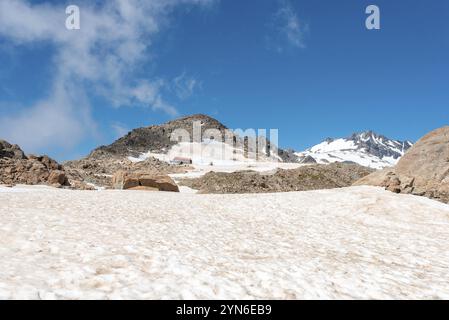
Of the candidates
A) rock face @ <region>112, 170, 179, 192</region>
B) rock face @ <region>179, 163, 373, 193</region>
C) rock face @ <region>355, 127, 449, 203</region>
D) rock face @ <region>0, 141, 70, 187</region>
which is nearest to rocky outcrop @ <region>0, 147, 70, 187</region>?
rock face @ <region>0, 141, 70, 187</region>

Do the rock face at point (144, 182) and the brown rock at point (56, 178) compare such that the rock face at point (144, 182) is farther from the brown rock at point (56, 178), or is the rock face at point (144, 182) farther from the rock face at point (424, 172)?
the rock face at point (424, 172)

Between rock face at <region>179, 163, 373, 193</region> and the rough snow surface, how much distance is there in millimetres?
22369

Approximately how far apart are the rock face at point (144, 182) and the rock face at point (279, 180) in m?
3.99

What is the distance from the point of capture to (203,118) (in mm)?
196625

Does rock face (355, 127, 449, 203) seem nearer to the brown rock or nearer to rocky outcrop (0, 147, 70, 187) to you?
the brown rock

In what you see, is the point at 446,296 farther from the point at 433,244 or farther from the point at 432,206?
the point at 432,206

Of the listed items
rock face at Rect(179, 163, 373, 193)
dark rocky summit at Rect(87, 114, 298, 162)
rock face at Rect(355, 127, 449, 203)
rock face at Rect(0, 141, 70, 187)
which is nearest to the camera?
rock face at Rect(355, 127, 449, 203)

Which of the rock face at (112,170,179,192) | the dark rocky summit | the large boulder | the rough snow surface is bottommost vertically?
the rough snow surface

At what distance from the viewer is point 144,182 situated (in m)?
40.5

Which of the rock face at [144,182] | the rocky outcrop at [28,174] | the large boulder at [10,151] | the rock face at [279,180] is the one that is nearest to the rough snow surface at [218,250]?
the rock face at [144,182]

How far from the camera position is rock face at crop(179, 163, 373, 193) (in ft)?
152

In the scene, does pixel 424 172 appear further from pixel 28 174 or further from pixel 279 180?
pixel 28 174

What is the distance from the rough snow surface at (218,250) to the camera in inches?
322
